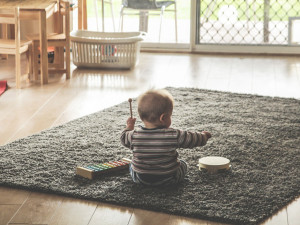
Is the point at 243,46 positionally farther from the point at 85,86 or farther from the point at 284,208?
the point at 284,208

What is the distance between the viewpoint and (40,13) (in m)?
4.12

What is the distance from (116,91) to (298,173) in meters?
1.91

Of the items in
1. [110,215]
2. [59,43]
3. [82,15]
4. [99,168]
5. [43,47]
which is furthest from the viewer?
[82,15]

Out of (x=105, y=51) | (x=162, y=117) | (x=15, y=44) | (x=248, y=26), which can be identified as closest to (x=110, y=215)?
(x=162, y=117)

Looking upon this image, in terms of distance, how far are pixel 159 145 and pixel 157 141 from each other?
18mm

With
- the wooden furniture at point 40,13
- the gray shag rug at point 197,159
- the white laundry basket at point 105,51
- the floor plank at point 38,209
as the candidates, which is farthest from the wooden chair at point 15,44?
the floor plank at point 38,209

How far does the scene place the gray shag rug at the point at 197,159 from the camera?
212cm

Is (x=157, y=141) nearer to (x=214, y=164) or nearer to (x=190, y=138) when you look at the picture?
(x=190, y=138)

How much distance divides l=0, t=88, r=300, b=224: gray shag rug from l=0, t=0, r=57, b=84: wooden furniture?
0.96 meters

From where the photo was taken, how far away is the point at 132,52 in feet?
15.6

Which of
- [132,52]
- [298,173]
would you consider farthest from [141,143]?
[132,52]

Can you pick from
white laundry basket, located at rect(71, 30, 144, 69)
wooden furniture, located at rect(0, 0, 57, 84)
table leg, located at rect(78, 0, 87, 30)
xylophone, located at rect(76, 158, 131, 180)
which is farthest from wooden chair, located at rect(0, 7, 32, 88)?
xylophone, located at rect(76, 158, 131, 180)

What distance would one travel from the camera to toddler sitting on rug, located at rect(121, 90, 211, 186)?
86.7 inches

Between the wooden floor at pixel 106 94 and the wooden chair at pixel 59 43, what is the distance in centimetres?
13
